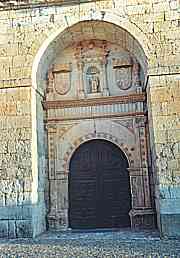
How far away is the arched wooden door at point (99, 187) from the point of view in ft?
26.7

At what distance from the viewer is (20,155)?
7.18 metres

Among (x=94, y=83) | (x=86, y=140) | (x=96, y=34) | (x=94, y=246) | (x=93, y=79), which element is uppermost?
(x=96, y=34)

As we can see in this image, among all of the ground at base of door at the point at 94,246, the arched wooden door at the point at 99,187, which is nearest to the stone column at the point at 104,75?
the arched wooden door at the point at 99,187

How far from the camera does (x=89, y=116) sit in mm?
8438

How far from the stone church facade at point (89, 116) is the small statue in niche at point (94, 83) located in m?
0.03

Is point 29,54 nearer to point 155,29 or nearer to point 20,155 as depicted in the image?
point 20,155

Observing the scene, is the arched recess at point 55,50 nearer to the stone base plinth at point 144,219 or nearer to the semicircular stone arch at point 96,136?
the semicircular stone arch at point 96,136

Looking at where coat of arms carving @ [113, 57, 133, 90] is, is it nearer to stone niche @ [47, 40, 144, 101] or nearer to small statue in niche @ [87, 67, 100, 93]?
stone niche @ [47, 40, 144, 101]

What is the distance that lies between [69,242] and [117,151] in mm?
2732

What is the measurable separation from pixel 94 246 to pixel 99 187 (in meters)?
2.50

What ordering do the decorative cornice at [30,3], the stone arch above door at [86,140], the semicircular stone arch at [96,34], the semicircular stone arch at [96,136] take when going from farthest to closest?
the semicircular stone arch at [96,136]
the stone arch above door at [86,140]
the decorative cornice at [30,3]
the semicircular stone arch at [96,34]

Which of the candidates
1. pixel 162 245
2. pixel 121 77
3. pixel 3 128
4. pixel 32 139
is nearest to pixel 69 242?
pixel 162 245

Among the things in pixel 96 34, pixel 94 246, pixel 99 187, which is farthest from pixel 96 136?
pixel 94 246

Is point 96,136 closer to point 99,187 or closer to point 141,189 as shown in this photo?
point 99,187
